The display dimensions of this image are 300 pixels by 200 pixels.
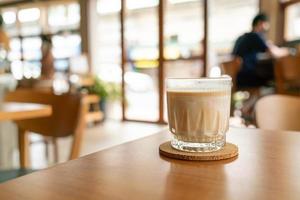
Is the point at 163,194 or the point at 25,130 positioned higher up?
the point at 163,194

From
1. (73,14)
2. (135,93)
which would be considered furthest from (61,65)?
(135,93)

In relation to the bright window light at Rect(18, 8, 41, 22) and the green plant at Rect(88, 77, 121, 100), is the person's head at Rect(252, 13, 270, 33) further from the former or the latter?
the bright window light at Rect(18, 8, 41, 22)

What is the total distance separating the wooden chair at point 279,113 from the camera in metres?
1.27

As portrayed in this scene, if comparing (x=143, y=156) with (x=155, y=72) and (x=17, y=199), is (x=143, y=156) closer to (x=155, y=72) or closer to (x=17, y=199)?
(x=17, y=199)

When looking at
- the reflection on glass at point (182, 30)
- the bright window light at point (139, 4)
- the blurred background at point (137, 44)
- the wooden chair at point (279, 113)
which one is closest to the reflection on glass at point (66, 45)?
the blurred background at point (137, 44)

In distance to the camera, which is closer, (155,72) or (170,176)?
(170,176)

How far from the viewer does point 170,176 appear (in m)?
0.50

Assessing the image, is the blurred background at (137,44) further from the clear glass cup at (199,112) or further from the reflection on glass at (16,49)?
the clear glass cup at (199,112)

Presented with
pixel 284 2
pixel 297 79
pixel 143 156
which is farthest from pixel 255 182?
pixel 284 2

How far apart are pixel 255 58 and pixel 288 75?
1.12 meters

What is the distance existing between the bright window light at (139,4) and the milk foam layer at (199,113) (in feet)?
18.9

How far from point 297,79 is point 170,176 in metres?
2.61

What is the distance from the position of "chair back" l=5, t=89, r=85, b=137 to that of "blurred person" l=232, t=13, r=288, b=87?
8.48 ft

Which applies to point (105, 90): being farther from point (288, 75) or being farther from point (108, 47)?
point (288, 75)
